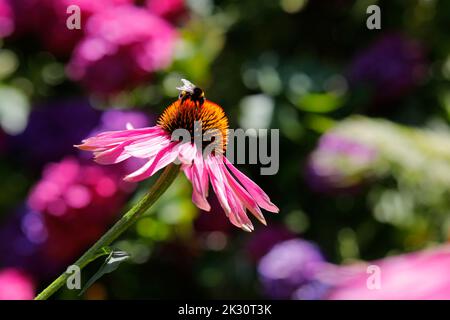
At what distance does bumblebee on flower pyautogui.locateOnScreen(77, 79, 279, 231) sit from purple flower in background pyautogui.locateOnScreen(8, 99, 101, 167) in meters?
0.53

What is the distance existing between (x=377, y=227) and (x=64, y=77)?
21.3 inches

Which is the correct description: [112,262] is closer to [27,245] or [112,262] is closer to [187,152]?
[187,152]

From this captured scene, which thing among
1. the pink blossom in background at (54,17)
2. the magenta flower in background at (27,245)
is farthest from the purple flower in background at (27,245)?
the pink blossom in background at (54,17)

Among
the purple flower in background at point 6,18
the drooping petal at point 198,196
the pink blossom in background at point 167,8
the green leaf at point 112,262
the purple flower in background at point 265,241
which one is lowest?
the green leaf at point 112,262

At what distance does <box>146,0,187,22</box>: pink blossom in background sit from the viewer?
116 centimetres

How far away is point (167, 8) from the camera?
3.82 feet

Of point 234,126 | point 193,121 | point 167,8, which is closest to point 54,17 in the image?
point 167,8

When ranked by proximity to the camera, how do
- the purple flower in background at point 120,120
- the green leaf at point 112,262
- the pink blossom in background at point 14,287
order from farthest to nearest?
the purple flower in background at point 120,120 < the pink blossom in background at point 14,287 < the green leaf at point 112,262

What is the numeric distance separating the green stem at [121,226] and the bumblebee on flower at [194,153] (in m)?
0.01

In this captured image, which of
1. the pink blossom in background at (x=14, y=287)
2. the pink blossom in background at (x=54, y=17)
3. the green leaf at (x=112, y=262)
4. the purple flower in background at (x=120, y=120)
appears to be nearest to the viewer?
the green leaf at (x=112, y=262)

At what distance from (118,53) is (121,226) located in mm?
714

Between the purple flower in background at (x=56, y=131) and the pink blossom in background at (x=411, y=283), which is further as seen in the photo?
the purple flower in background at (x=56, y=131)

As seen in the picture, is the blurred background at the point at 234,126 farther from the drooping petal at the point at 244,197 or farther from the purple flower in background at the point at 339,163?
the drooping petal at the point at 244,197

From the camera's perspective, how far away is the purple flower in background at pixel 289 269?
924mm
